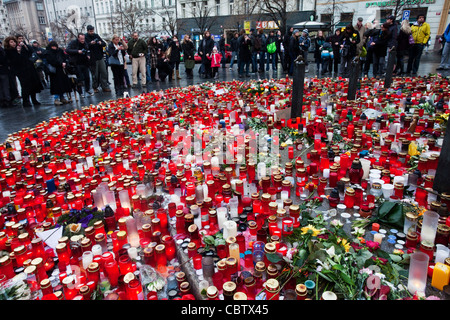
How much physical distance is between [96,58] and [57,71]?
144 centimetres

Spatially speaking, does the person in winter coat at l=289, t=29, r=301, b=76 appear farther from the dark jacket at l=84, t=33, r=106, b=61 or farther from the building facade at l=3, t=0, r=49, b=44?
the building facade at l=3, t=0, r=49, b=44

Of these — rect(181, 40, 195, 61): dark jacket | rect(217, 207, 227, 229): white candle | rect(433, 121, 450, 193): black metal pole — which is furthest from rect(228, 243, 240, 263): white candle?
rect(181, 40, 195, 61): dark jacket

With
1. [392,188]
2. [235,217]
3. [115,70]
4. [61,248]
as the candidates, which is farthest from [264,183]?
[115,70]

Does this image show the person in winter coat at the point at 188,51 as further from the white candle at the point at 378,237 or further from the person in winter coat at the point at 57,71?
the white candle at the point at 378,237

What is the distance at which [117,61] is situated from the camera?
34.6 ft

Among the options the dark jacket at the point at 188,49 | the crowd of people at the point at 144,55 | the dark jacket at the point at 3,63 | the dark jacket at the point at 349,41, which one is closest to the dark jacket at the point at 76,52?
the crowd of people at the point at 144,55

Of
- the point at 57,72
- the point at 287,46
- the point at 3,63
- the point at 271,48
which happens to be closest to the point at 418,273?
the point at 57,72

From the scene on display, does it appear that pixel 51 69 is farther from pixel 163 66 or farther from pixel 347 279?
pixel 347 279

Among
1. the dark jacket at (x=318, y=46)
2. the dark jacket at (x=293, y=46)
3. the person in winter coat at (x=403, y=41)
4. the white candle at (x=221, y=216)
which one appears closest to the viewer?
the white candle at (x=221, y=216)

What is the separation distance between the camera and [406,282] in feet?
6.97

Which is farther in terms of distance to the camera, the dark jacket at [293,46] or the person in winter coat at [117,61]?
the dark jacket at [293,46]

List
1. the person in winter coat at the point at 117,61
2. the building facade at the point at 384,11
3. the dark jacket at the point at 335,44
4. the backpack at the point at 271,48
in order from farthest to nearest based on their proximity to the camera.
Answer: the building facade at the point at 384,11 < the backpack at the point at 271,48 < the dark jacket at the point at 335,44 < the person in winter coat at the point at 117,61

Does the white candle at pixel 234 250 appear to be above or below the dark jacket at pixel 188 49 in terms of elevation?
below

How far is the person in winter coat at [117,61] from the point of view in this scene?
10.5 metres
